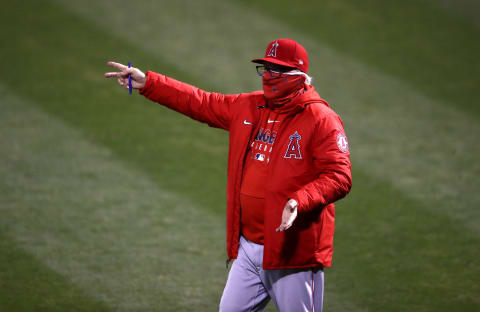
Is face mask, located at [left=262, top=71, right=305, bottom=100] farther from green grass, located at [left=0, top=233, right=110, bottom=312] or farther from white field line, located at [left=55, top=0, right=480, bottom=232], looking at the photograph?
white field line, located at [left=55, top=0, right=480, bottom=232]

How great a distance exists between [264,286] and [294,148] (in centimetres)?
87

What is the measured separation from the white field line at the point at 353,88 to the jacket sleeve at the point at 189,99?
3.01 meters

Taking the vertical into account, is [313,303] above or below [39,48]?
below

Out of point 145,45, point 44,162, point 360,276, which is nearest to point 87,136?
point 44,162

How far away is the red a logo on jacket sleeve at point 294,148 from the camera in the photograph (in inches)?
149

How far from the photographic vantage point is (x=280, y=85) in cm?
392

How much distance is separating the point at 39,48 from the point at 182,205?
370 centimetres

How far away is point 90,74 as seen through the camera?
8508 millimetres

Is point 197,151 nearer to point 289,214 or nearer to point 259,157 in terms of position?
point 259,157

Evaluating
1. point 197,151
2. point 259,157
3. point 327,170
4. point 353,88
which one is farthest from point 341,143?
point 353,88

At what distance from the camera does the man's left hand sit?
3467 mm

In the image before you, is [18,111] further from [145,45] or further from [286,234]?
[286,234]

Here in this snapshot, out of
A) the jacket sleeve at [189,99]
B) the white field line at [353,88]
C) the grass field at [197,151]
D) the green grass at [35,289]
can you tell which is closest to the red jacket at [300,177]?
the jacket sleeve at [189,99]

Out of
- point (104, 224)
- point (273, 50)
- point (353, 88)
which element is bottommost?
point (104, 224)
